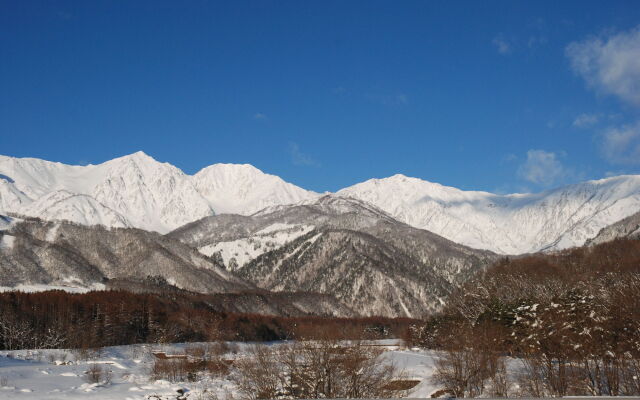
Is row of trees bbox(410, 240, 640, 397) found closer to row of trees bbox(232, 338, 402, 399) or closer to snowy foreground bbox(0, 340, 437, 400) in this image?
snowy foreground bbox(0, 340, 437, 400)

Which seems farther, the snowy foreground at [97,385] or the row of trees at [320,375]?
the snowy foreground at [97,385]

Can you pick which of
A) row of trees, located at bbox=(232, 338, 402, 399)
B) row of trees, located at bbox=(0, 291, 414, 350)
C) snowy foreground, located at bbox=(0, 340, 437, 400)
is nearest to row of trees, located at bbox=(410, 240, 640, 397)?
snowy foreground, located at bbox=(0, 340, 437, 400)

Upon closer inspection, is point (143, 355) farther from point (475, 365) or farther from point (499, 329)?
point (475, 365)

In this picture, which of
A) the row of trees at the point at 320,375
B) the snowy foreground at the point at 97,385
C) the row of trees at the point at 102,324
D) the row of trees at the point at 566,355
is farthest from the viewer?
the row of trees at the point at 102,324

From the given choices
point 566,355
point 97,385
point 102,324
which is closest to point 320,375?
point 566,355

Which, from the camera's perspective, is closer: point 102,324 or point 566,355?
point 566,355

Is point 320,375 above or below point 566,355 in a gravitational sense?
below

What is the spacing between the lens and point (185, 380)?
6138 centimetres

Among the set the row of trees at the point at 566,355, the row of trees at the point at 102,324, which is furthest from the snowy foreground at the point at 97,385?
the row of trees at the point at 102,324

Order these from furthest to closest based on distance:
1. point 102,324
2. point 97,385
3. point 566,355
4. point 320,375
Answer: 1. point 102,324
2. point 97,385
3. point 566,355
4. point 320,375

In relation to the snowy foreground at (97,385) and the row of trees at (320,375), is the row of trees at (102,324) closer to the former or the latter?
the snowy foreground at (97,385)

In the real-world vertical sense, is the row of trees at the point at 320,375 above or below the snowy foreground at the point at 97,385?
above

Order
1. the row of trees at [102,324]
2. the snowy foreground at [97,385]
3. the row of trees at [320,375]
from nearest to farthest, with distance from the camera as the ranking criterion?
the row of trees at [320,375] < the snowy foreground at [97,385] < the row of trees at [102,324]

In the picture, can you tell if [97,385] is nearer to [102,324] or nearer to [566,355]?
[566,355]
